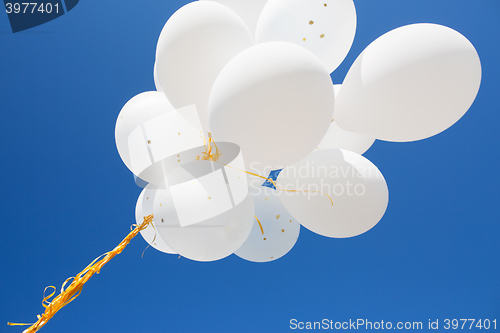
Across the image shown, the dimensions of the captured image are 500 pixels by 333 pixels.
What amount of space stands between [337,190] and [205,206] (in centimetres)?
28

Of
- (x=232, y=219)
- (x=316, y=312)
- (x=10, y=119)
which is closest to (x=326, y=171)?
(x=232, y=219)

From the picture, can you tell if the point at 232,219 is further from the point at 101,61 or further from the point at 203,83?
the point at 101,61

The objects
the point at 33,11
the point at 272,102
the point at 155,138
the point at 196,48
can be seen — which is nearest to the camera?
the point at 272,102

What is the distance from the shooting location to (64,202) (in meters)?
1.46

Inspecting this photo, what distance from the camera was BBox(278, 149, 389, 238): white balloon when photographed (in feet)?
2.08

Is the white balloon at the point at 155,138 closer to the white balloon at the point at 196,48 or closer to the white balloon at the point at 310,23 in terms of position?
the white balloon at the point at 196,48

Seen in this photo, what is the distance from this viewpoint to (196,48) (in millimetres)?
580

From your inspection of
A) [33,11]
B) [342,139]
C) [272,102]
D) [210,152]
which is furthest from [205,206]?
[33,11]

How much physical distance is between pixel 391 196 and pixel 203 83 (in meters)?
1.15

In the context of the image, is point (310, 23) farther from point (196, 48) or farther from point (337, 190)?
point (337, 190)

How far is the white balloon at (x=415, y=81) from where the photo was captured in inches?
20.0

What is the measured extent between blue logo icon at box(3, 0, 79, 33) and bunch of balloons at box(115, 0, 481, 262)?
0.93 metres

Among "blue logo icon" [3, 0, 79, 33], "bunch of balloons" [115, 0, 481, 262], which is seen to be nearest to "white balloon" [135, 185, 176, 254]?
"bunch of balloons" [115, 0, 481, 262]

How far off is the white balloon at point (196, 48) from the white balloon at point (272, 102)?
0.30 ft
